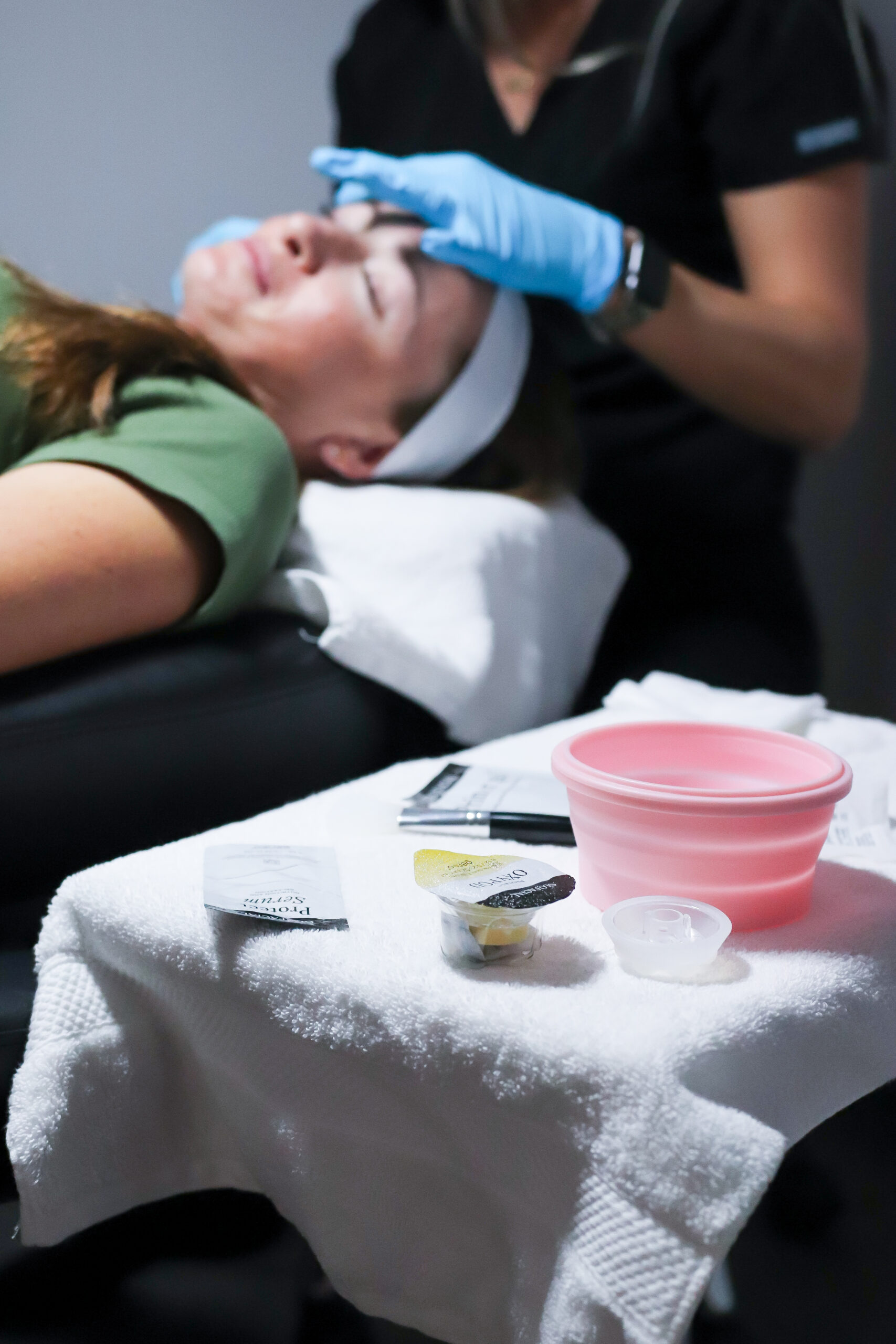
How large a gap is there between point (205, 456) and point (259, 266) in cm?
41

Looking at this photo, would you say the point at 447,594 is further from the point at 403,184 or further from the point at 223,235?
the point at 223,235

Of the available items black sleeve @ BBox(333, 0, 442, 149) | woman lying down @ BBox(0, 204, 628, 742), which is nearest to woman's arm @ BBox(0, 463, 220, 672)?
woman lying down @ BBox(0, 204, 628, 742)

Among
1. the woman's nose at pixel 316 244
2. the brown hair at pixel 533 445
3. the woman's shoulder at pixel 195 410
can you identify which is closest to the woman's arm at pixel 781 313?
the brown hair at pixel 533 445

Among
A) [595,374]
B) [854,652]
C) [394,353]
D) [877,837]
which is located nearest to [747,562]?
[595,374]

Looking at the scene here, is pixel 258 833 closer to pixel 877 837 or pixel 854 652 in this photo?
pixel 877 837

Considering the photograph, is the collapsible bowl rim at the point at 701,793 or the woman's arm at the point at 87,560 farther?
the woman's arm at the point at 87,560

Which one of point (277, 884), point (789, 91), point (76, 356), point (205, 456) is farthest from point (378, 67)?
point (277, 884)

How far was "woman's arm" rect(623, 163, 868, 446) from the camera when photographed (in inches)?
48.3

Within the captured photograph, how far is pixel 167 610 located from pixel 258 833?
0.28 meters

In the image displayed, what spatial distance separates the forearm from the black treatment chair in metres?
0.59

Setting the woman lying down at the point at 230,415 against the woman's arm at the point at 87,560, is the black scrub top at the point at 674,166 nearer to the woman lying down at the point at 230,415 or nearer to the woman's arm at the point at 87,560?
the woman lying down at the point at 230,415

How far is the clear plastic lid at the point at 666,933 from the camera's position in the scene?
455mm

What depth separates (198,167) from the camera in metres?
1.75

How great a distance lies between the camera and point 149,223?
69.3 inches
